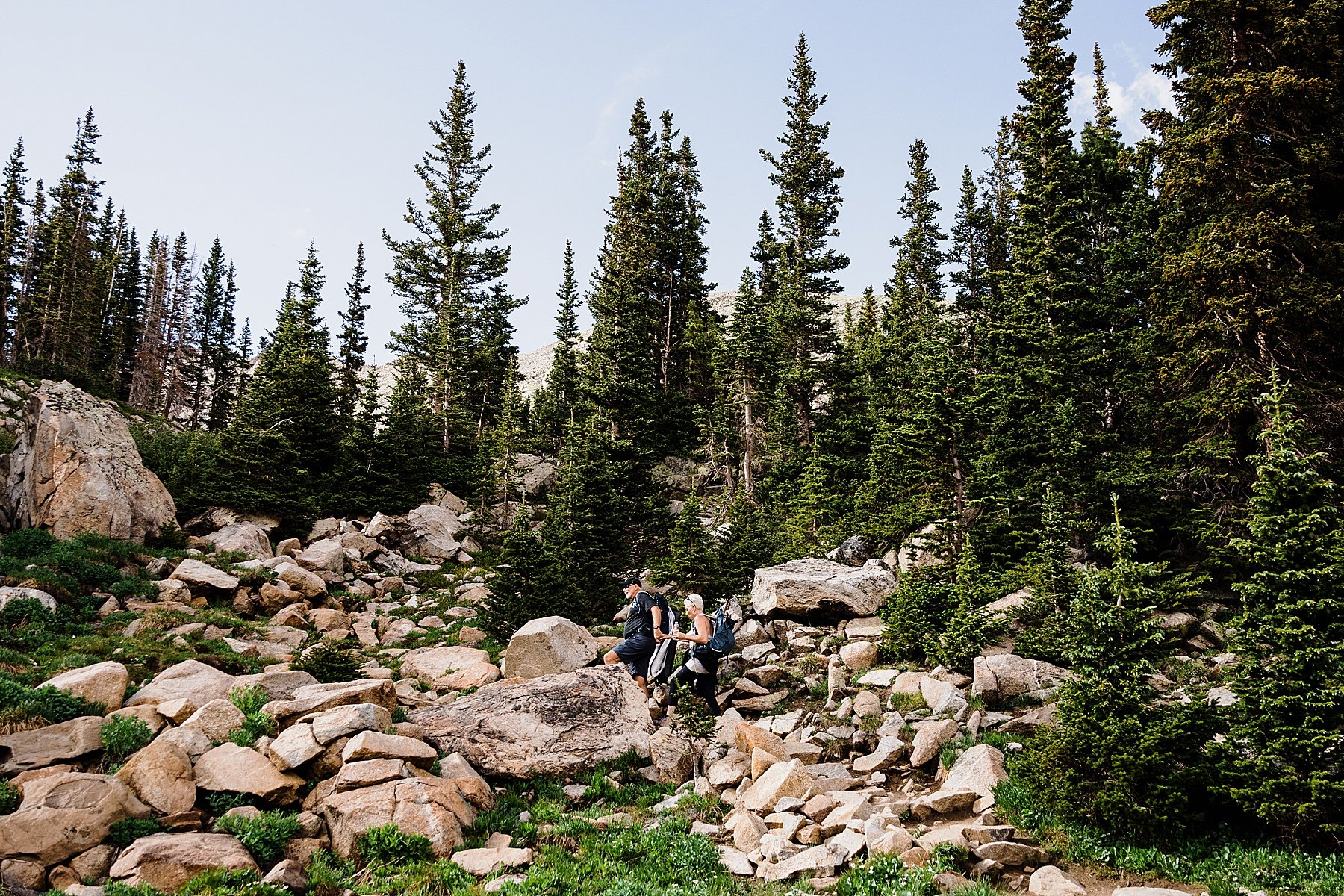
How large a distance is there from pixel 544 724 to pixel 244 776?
459cm

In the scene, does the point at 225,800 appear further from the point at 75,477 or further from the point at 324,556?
the point at 75,477

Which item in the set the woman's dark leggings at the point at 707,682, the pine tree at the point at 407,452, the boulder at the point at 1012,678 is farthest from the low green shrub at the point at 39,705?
the pine tree at the point at 407,452

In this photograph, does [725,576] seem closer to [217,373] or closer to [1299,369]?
[1299,369]

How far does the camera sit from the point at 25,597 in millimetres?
14922

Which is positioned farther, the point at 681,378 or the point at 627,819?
the point at 681,378

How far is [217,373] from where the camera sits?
6053cm

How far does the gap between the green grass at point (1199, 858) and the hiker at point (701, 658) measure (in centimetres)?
569

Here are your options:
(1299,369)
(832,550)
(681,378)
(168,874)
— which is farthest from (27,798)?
(681,378)

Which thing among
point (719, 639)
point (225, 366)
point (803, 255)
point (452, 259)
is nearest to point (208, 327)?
point (225, 366)

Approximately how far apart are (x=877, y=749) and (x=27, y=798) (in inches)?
470

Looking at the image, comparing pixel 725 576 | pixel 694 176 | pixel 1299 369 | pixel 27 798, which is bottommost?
pixel 27 798

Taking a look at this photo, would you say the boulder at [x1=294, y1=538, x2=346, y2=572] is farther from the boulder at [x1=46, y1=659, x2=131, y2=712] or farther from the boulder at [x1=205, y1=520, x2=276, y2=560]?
the boulder at [x1=46, y1=659, x2=131, y2=712]

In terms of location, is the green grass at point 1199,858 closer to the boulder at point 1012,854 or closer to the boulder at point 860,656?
the boulder at point 1012,854

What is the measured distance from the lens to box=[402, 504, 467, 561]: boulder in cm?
2833
